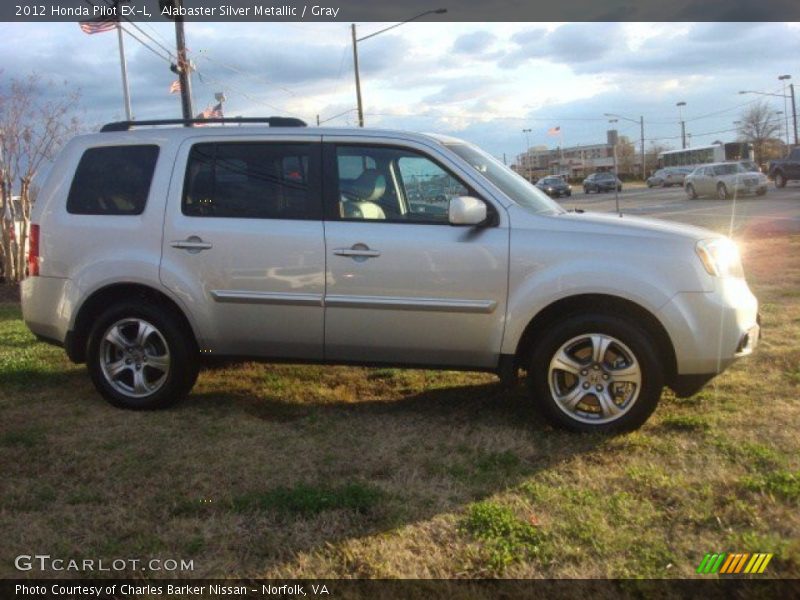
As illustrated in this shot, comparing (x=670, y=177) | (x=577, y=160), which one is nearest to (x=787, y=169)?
(x=670, y=177)

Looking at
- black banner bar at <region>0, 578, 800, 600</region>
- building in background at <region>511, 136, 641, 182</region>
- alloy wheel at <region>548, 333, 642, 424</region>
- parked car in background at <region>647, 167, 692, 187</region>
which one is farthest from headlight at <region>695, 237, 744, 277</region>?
building in background at <region>511, 136, 641, 182</region>

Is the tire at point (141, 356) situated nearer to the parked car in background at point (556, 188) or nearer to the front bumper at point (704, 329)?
the front bumper at point (704, 329)

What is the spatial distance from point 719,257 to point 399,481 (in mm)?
2332

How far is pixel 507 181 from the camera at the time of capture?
5148 mm

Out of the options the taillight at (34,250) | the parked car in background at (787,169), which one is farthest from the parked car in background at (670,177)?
the taillight at (34,250)

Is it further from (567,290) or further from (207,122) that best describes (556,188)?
(567,290)

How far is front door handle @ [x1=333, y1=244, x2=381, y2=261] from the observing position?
4.80 meters

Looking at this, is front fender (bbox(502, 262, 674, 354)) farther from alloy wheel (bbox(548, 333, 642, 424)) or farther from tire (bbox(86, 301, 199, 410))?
tire (bbox(86, 301, 199, 410))

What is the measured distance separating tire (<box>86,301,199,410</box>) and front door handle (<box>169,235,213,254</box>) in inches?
18.5

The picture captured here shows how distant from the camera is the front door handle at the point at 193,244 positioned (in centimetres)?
507

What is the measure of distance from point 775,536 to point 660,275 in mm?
1673

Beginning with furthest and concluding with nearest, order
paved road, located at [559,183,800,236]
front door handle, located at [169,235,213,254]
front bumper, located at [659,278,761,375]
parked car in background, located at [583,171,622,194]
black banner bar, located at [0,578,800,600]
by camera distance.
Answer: parked car in background, located at [583,171,622,194]
paved road, located at [559,183,800,236]
front door handle, located at [169,235,213,254]
front bumper, located at [659,278,761,375]
black banner bar, located at [0,578,800,600]

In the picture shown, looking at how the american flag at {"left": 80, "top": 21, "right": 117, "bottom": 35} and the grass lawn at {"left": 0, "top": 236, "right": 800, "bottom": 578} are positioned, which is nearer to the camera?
the grass lawn at {"left": 0, "top": 236, "right": 800, "bottom": 578}
